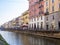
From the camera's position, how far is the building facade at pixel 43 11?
57.9 metres

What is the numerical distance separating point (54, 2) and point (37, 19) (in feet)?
58.3

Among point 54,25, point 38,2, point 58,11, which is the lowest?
point 54,25

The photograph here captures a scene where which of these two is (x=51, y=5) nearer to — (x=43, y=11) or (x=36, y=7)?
(x=43, y=11)

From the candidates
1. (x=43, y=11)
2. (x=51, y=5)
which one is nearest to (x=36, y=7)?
(x=43, y=11)

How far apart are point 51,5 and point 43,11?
326 inches

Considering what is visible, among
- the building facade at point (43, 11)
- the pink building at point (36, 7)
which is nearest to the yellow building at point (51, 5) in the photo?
the building facade at point (43, 11)

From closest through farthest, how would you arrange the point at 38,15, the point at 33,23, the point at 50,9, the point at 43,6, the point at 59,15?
1. the point at 59,15
2. the point at 50,9
3. the point at 43,6
4. the point at 38,15
5. the point at 33,23

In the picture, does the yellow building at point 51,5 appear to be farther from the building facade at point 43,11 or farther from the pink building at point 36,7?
the pink building at point 36,7

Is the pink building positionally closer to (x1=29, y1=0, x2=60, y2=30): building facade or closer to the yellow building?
(x1=29, y1=0, x2=60, y2=30): building facade

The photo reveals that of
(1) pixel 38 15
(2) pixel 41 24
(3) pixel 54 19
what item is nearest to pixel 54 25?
(3) pixel 54 19

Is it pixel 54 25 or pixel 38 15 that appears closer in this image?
pixel 54 25

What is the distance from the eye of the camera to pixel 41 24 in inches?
2746

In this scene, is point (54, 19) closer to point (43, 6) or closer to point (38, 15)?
point (43, 6)

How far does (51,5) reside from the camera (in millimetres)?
61094
